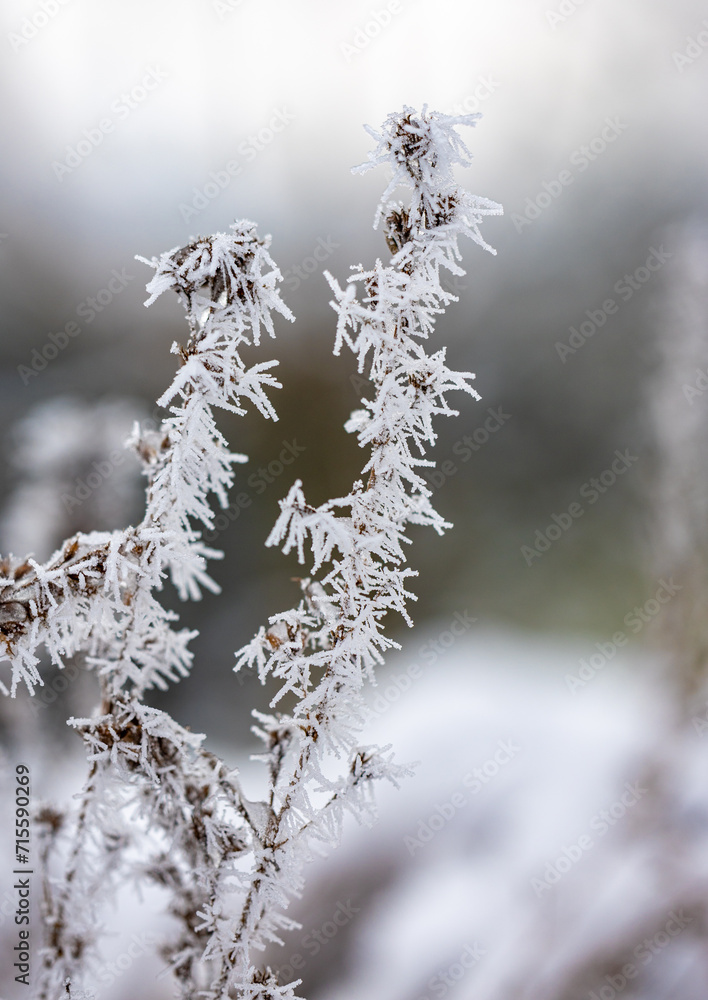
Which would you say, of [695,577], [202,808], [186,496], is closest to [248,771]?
[695,577]

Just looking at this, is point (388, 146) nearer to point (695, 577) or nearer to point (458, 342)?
point (695, 577)

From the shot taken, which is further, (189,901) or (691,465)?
(691,465)

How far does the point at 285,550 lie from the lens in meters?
0.58

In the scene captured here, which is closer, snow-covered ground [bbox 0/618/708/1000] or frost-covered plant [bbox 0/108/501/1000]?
frost-covered plant [bbox 0/108/501/1000]

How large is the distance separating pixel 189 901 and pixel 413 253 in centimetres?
87

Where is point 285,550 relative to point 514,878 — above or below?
above

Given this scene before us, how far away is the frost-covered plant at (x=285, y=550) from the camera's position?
575 millimetres

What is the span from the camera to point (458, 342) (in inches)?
217

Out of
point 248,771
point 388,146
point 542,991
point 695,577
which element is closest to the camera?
point 388,146

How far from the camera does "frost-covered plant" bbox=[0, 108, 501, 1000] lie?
57 centimetres

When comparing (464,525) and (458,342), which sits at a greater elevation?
(458,342)

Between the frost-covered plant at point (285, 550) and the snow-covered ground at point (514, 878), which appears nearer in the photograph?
the frost-covered plant at point (285, 550)

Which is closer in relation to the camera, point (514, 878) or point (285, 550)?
point (285, 550)

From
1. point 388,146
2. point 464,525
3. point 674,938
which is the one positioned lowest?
point 674,938
